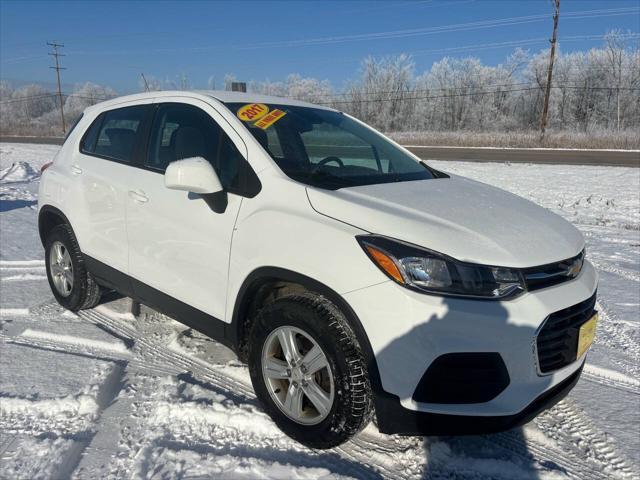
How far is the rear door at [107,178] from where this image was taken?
3.33 m

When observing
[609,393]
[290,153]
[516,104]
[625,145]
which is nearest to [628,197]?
[609,393]

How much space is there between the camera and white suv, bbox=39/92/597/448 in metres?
1.97

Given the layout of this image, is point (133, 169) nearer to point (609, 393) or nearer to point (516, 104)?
point (609, 393)

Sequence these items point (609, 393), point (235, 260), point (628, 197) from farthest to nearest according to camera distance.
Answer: point (628, 197) < point (609, 393) < point (235, 260)

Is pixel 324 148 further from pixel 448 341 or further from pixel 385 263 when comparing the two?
pixel 448 341

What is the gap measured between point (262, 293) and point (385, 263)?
2.63 feet

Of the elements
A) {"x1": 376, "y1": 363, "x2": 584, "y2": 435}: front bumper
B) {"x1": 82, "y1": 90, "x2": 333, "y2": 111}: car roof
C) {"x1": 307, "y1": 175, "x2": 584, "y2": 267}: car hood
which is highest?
{"x1": 82, "y1": 90, "x2": 333, "y2": 111}: car roof

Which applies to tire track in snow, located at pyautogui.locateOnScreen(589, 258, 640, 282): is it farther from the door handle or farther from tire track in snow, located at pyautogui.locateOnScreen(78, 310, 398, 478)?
the door handle

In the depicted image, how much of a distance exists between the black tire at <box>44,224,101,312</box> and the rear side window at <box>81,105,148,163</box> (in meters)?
0.71

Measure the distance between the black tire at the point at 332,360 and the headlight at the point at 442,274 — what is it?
0.35 meters

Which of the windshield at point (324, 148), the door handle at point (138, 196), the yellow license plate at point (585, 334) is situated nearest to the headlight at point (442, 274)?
the yellow license plate at point (585, 334)

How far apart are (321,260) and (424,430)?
2.82ft

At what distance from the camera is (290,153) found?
2771 millimetres

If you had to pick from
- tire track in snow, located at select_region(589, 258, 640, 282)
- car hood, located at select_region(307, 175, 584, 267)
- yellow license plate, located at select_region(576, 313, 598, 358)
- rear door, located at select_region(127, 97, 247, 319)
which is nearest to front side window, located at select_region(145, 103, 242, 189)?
rear door, located at select_region(127, 97, 247, 319)
